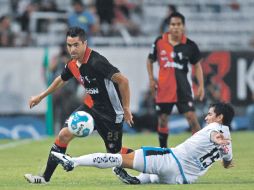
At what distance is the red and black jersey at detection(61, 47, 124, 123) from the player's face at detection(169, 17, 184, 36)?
12.5 ft

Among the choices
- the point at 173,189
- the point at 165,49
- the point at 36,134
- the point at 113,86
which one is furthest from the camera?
the point at 36,134

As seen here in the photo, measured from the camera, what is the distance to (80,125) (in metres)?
10.2

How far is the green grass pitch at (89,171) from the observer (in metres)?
10.3

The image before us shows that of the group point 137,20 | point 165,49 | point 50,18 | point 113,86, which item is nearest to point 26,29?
point 50,18

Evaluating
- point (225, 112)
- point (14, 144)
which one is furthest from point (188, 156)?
point (14, 144)

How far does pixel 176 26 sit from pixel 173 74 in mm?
922

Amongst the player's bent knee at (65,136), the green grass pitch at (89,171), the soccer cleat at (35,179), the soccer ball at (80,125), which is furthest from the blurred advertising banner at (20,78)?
the soccer ball at (80,125)

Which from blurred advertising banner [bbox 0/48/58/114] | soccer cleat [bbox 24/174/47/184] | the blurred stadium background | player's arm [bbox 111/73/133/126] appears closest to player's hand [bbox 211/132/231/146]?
player's arm [bbox 111/73/133/126]

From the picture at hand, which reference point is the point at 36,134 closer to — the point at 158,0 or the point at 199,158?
the point at 158,0

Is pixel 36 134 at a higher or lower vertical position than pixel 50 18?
lower

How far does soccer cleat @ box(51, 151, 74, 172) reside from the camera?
9.86 meters

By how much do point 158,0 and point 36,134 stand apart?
5.54m

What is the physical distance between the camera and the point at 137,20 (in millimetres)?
24688

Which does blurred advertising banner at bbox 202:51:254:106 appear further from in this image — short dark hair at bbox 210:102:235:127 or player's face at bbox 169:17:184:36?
short dark hair at bbox 210:102:235:127
